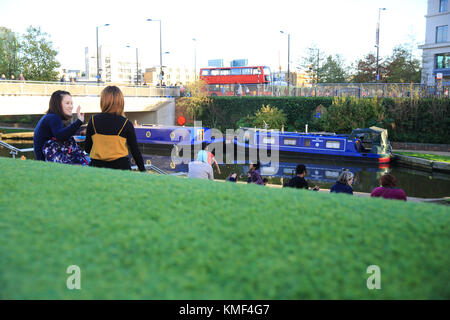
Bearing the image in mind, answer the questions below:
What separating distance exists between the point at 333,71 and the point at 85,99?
3010 centimetres

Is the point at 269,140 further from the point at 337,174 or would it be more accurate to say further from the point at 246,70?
the point at 246,70

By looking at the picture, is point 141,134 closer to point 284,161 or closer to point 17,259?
point 284,161

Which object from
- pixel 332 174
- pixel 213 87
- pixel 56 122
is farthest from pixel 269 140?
pixel 56 122

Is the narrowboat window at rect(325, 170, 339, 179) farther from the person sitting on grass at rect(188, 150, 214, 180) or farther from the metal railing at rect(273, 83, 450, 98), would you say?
the person sitting on grass at rect(188, 150, 214, 180)

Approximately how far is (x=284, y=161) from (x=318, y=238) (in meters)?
23.5

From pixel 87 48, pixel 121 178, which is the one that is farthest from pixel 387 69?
pixel 87 48

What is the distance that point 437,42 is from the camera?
1732 inches

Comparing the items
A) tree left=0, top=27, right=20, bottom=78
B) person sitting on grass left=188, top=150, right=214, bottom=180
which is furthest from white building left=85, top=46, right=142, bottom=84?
person sitting on grass left=188, top=150, right=214, bottom=180

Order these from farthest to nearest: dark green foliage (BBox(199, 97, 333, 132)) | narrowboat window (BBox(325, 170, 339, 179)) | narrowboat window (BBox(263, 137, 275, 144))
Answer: dark green foliage (BBox(199, 97, 333, 132))
narrowboat window (BBox(263, 137, 275, 144))
narrowboat window (BBox(325, 170, 339, 179))

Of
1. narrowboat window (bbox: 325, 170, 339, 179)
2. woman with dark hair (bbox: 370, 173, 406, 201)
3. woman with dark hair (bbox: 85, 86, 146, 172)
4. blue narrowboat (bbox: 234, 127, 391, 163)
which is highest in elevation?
woman with dark hair (bbox: 85, 86, 146, 172)

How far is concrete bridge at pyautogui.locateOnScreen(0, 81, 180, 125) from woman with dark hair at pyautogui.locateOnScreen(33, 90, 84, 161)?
Answer: 21280 millimetres

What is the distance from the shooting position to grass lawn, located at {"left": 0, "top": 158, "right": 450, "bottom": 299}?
6.15ft

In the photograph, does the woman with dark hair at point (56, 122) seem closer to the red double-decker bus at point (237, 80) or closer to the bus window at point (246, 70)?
the red double-decker bus at point (237, 80)

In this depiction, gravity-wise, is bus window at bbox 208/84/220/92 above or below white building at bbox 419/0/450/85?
below
